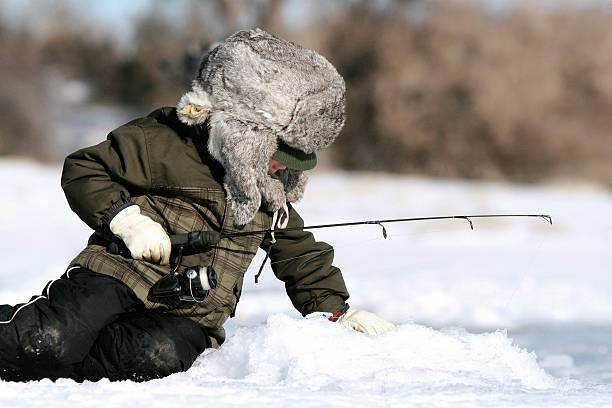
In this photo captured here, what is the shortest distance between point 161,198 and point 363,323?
2.66ft

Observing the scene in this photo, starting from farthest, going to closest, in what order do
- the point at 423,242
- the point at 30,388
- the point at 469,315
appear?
the point at 423,242, the point at 469,315, the point at 30,388

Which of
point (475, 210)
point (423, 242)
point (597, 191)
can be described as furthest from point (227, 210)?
point (597, 191)

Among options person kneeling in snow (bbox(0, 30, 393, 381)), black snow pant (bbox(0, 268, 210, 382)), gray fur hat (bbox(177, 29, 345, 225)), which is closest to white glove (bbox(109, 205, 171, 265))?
person kneeling in snow (bbox(0, 30, 393, 381))

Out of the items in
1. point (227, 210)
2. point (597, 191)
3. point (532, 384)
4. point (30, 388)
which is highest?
point (597, 191)

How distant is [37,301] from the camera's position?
218cm

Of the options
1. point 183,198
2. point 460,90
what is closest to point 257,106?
point 183,198

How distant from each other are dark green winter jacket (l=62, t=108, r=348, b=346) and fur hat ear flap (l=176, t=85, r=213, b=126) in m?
0.08

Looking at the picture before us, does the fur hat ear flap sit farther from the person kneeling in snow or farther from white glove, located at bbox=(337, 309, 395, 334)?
white glove, located at bbox=(337, 309, 395, 334)

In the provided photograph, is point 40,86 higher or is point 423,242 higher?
point 40,86

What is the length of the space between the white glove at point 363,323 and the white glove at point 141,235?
0.71 metres

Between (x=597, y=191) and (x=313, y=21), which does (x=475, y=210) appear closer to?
(x=597, y=191)

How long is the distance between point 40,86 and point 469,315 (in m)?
14.7

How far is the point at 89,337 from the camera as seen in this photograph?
2166 millimetres

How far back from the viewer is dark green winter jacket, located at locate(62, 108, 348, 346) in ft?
7.66
